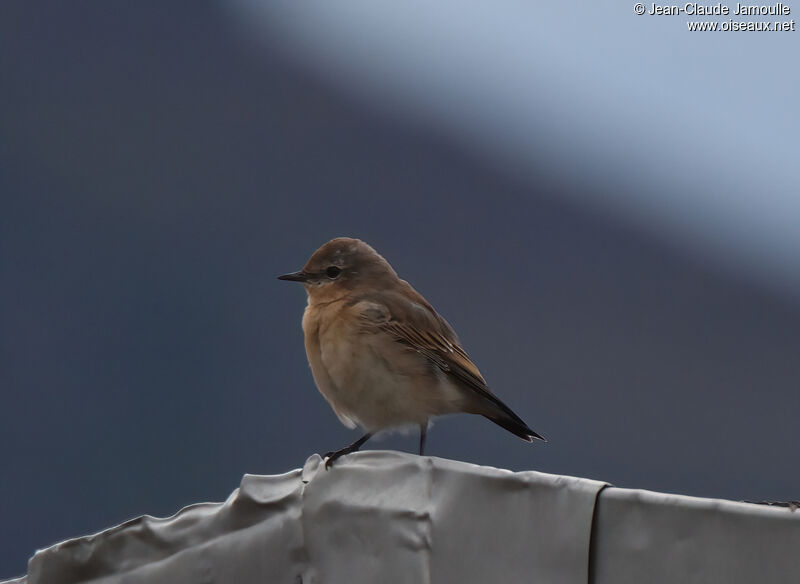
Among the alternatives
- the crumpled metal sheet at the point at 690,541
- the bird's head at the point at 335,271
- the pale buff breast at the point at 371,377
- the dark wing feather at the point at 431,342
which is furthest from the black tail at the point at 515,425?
the crumpled metal sheet at the point at 690,541

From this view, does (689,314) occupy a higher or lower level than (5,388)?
higher

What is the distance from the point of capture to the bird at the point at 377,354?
3.93m

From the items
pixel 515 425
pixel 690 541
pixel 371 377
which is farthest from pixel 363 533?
pixel 515 425

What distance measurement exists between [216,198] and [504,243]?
10.8ft

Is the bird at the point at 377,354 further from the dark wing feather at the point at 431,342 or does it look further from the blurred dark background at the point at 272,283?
the blurred dark background at the point at 272,283

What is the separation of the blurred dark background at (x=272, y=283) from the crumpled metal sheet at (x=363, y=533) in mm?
6692

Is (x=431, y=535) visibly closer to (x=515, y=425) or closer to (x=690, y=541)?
(x=690, y=541)

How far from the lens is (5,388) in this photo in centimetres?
993

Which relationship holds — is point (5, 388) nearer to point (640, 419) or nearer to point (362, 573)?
point (640, 419)

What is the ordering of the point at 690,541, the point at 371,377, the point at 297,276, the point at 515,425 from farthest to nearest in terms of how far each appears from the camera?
1. the point at 297,276
2. the point at 515,425
3. the point at 371,377
4. the point at 690,541

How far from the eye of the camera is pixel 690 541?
160 centimetres

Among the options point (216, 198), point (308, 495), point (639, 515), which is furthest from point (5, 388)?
point (639, 515)

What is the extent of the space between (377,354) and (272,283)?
648 cm

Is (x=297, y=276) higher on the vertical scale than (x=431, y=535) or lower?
higher
